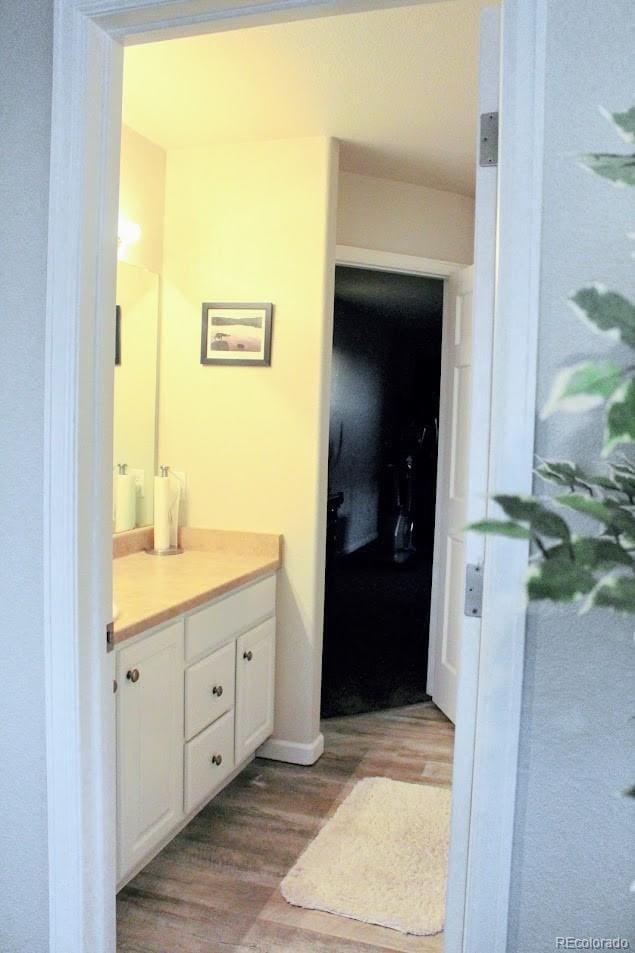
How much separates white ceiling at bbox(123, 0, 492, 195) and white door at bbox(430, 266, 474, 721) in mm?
714

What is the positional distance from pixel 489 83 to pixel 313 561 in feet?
6.95

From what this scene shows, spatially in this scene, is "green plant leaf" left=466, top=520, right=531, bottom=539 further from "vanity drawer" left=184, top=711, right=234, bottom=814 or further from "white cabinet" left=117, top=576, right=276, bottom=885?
"vanity drawer" left=184, top=711, right=234, bottom=814

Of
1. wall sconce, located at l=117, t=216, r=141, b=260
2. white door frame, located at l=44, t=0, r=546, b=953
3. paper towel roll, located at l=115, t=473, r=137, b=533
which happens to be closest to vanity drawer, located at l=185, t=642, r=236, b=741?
paper towel roll, located at l=115, t=473, r=137, b=533

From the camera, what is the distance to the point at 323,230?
3.01 m

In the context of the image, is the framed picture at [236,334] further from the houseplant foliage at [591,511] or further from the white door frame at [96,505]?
the houseplant foliage at [591,511]

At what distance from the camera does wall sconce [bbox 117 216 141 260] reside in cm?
287

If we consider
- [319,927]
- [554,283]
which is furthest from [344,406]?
[554,283]

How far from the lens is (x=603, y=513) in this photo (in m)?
0.57

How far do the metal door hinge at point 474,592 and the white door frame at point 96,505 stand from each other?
0.05 m

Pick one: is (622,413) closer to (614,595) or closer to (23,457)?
(614,595)

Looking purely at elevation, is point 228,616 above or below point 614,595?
below

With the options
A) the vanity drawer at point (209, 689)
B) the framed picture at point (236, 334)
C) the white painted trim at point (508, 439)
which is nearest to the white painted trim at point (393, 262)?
the framed picture at point (236, 334)

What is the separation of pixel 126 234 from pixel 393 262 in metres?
1.26

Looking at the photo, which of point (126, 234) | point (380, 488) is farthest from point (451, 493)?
point (126, 234)
